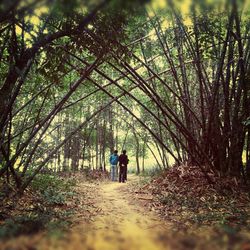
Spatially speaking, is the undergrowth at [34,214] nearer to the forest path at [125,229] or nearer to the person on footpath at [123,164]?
the forest path at [125,229]

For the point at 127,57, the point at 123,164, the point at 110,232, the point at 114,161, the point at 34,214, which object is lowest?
the point at 110,232

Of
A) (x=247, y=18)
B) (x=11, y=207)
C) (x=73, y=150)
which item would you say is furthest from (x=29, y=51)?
(x=73, y=150)

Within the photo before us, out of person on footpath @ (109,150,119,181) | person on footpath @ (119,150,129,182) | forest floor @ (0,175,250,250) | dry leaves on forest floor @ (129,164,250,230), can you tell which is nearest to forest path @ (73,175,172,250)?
forest floor @ (0,175,250,250)

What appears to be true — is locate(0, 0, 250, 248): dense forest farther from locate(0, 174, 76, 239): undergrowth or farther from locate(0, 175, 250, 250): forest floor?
locate(0, 175, 250, 250): forest floor

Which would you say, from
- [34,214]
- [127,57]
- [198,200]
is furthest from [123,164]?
[34,214]

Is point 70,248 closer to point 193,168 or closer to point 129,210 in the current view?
point 129,210

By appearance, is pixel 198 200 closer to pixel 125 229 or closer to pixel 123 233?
pixel 125 229

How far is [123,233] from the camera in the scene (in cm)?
302

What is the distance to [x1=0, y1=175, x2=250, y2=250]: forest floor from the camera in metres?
2.10

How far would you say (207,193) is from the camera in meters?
5.05

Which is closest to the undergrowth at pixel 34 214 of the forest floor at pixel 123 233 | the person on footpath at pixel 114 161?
the forest floor at pixel 123 233

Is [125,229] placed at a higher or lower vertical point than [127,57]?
lower

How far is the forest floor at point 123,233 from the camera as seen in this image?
2.10 m

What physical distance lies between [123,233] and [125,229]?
10.6 inches
